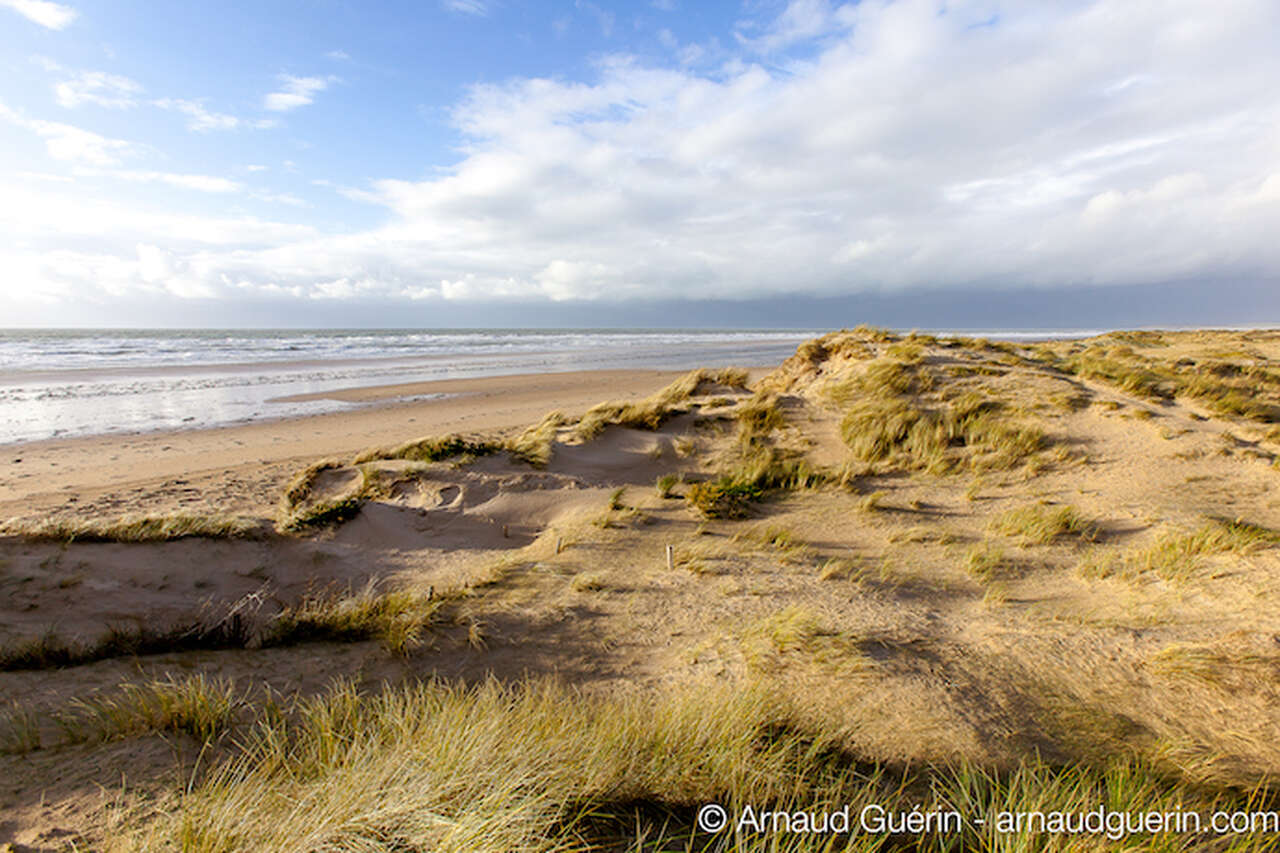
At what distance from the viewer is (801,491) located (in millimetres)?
7445

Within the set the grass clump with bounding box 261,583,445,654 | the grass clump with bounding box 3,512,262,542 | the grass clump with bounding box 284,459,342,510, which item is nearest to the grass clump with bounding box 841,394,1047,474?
the grass clump with bounding box 261,583,445,654

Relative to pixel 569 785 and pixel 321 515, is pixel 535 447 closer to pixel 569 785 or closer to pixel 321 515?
pixel 321 515

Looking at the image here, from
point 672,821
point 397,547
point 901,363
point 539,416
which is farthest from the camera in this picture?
point 539,416

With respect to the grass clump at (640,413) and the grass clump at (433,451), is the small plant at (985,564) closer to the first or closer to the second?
the grass clump at (640,413)

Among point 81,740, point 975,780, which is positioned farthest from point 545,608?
point 975,780

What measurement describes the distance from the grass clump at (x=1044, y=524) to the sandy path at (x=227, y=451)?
9242mm

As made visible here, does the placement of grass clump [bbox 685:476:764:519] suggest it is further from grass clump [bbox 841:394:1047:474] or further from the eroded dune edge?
grass clump [bbox 841:394:1047:474]

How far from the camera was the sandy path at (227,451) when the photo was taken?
8242mm

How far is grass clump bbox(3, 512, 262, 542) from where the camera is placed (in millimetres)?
5363

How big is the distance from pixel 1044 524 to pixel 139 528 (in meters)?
9.36

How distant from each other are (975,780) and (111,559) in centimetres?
706

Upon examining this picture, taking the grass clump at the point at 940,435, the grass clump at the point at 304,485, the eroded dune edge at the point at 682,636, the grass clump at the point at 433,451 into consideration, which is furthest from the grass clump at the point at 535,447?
the grass clump at the point at 940,435

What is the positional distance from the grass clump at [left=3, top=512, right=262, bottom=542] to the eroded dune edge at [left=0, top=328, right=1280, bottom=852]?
35 millimetres

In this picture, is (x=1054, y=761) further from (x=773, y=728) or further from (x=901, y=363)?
(x=901, y=363)
